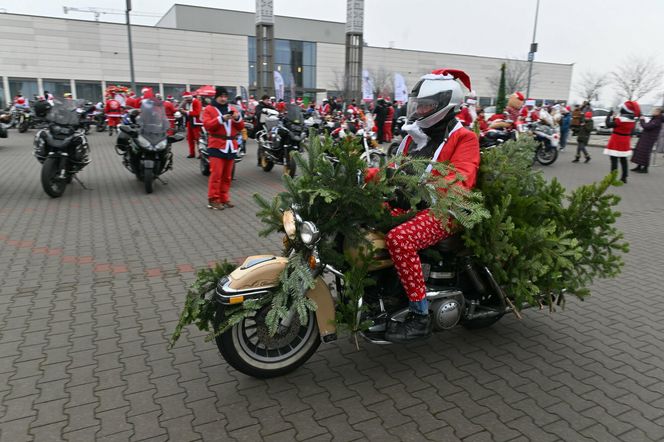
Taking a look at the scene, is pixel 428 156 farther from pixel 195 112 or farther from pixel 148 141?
pixel 195 112

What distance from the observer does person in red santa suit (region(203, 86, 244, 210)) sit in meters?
8.22

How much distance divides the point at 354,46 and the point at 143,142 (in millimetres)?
34169

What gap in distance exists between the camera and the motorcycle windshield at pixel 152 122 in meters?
9.56

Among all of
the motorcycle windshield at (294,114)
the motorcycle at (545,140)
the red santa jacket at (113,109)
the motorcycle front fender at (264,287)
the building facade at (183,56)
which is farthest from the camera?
the building facade at (183,56)

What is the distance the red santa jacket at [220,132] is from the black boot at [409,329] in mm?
5847

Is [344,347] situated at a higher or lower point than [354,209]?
lower

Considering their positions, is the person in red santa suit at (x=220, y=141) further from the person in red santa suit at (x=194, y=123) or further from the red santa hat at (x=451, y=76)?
the red santa hat at (x=451, y=76)

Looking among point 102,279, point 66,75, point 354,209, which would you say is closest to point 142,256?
point 102,279

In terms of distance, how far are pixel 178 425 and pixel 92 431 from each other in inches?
18.7

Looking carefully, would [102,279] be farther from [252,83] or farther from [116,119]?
[252,83]

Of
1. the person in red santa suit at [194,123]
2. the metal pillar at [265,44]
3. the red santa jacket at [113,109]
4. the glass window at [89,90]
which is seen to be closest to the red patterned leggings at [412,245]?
the person in red santa suit at [194,123]

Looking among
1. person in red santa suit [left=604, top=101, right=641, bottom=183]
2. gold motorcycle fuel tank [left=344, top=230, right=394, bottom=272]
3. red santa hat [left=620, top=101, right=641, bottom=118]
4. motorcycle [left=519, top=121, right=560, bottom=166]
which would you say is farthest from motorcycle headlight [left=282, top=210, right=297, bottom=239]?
motorcycle [left=519, top=121, right=560, bottom=166]

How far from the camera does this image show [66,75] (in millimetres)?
47562

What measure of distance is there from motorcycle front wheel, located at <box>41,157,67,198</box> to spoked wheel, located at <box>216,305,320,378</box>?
284 inches
